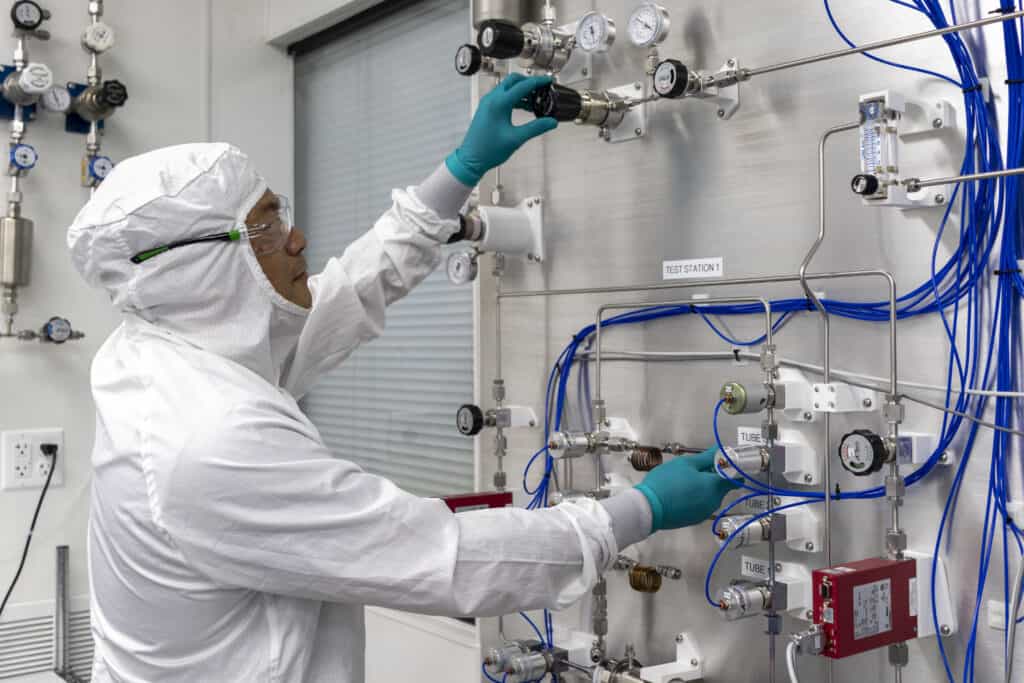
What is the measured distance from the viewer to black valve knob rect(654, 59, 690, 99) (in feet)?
4.86

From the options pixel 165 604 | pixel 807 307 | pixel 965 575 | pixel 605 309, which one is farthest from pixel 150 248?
pixel 965 575

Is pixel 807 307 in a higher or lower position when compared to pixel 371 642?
higher

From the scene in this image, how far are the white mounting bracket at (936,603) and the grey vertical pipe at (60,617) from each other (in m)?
2.08

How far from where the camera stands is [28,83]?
7.60 ft

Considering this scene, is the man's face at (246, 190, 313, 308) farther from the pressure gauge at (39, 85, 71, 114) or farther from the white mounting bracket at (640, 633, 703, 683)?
the pressure gauge at (39, 85, 71, 114)

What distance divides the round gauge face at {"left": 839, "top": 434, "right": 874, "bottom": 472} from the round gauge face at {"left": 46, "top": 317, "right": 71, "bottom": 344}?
77.7 inches

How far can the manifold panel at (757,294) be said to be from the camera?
1.28 m

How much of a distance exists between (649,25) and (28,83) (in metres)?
1.61

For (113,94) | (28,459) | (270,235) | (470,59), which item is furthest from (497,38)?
(28,459)

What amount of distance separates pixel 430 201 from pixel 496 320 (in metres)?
0.49

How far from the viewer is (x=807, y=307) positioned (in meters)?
1.44

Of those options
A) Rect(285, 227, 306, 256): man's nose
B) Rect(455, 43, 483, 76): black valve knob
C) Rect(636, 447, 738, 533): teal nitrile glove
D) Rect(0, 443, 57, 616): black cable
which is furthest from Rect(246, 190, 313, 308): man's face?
Rect(0, 443, 57, 616): black cable

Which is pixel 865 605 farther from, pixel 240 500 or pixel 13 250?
pixel 13 250

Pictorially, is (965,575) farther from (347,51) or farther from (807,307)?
(347,51)
